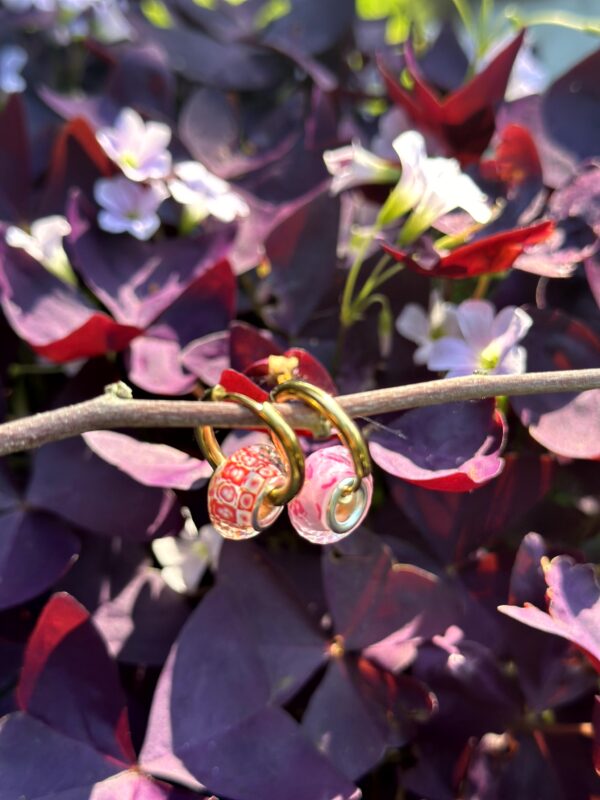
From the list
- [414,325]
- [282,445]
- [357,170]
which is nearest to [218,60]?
[357,170]

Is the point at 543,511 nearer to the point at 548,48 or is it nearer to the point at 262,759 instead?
the point at 262,759

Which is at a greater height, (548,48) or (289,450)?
(289,450)

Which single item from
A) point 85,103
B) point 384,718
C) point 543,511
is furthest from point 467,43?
point 384,718

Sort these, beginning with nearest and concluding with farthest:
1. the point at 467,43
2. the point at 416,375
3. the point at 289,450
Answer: the point at 289,450
the point at 416,375
the point at 467,43

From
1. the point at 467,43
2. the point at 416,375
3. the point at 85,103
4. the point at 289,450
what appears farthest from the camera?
the point at 467,43

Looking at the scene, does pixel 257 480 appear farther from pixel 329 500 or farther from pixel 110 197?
pixel 110 197

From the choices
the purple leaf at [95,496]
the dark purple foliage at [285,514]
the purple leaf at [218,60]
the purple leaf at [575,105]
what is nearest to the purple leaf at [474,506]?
the dark purple foliage at [285,514]

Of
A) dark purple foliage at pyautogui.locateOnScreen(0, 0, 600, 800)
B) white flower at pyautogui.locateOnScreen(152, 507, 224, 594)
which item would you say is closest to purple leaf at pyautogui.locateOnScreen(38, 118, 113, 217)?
dark purple foliage at pyautogui.locateOnScreen(0, 0, 600, 800)

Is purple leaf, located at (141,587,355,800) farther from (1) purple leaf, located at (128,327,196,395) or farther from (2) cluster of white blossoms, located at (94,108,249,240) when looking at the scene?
(2) cluster of white blossoms, located at (94,108,249,240)
